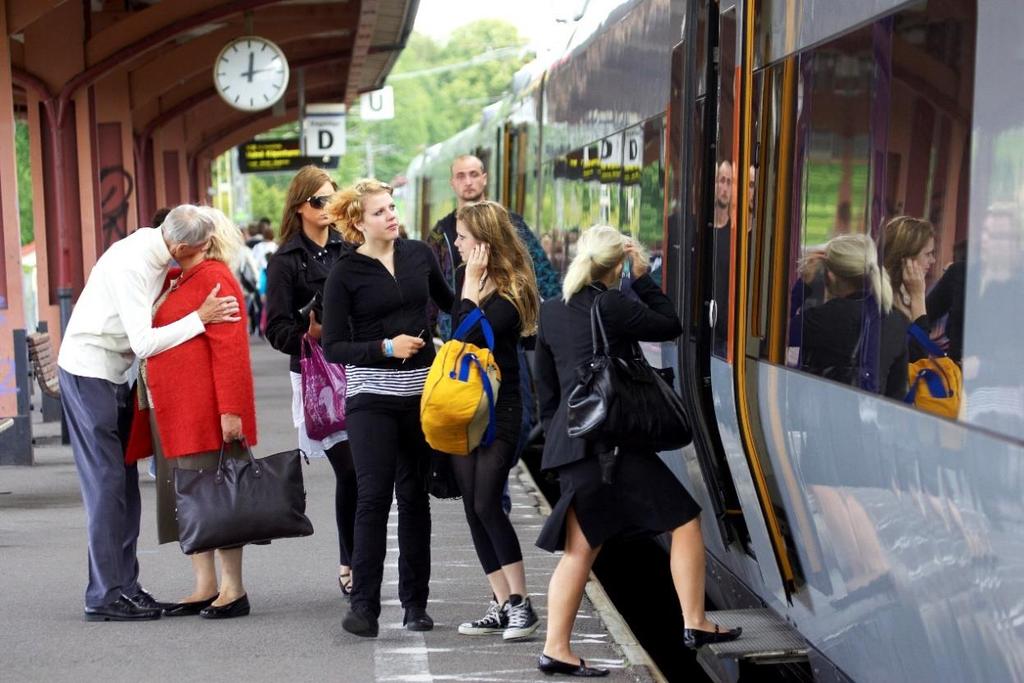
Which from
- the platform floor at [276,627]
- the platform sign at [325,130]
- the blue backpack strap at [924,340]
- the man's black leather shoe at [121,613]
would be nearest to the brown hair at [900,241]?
the blue backpack strap at [924,340]

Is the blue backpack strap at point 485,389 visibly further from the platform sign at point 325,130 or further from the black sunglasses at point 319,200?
the platform sign at point 325,130

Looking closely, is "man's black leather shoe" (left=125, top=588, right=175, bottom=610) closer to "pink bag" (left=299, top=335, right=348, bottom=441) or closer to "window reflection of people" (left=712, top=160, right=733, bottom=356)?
"pink bag" (left=299, top=335, right=348, bottom=441)

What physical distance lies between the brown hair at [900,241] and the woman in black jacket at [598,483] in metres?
1.45

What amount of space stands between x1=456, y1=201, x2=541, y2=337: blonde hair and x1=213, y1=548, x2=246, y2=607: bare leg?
64.2 inches

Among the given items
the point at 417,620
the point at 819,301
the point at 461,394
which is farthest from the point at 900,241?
the point at 417,620

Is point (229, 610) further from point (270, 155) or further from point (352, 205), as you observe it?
point (270, 155)

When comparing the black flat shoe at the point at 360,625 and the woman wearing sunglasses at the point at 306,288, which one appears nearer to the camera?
the black flat shoe at the point at 360,625

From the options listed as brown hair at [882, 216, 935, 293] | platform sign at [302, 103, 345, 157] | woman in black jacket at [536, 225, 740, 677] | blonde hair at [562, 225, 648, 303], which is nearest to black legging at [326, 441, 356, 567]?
woman in black jacket at [536, 225, 740, 677]

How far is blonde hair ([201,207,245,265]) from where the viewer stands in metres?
6.92

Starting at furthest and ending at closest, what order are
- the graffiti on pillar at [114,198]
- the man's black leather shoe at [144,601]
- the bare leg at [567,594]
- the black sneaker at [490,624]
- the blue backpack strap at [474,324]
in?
1. the graffiti on pillar at [114,198]
2. the man's black leather shoe at [144,601]
3. the black sneaker at [490,624]
4. the blue backpack strap at [474,324]
5. the bare leg at [567,594]

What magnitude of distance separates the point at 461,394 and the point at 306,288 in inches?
55.0

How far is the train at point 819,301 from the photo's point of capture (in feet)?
12.4

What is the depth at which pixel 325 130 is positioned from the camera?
3094cm

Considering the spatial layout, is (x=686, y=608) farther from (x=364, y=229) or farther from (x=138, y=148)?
(x=138, y=148)
